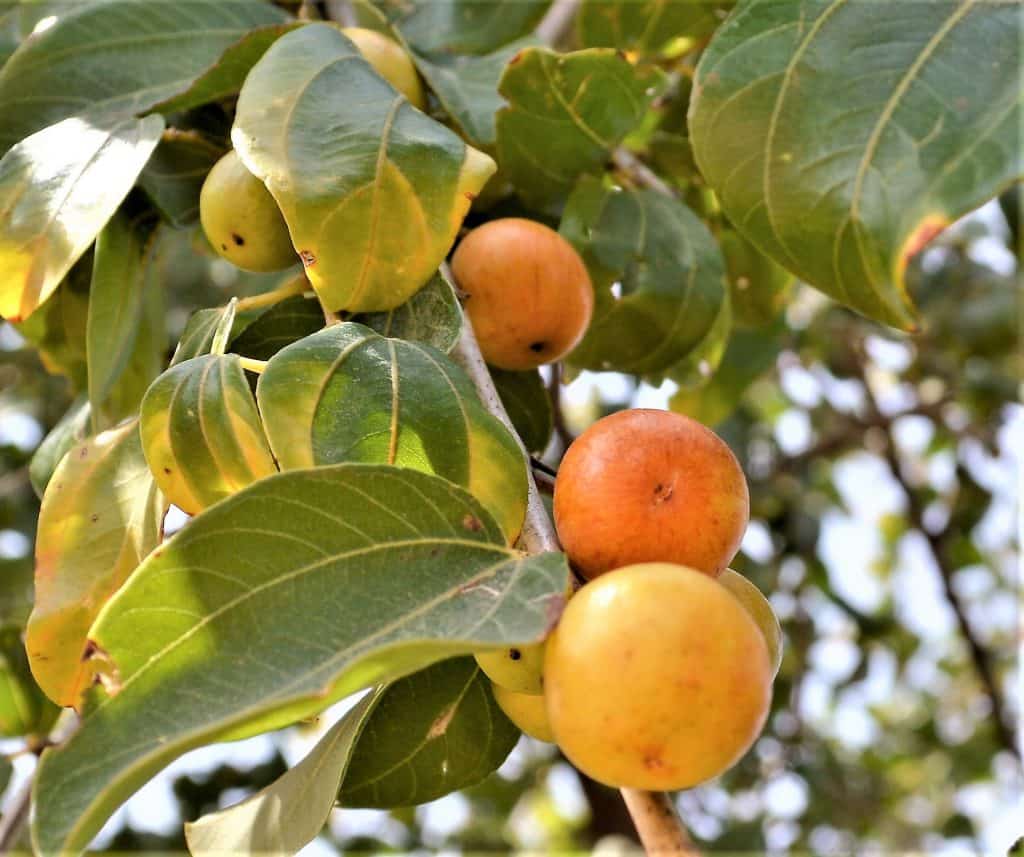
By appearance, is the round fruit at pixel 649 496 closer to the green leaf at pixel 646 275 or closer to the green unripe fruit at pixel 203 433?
the green unripe fruit at pixel 203 433

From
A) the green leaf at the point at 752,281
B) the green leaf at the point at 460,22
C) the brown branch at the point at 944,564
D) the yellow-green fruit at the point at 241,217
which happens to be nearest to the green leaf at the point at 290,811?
the yellow-green fruit at the point at 241,217

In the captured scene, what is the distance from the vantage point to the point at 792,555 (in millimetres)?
2457

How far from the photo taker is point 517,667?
64 cm

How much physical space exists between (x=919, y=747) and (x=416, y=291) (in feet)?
9.76

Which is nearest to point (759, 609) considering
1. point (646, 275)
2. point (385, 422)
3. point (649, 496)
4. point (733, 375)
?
point (649, 496)

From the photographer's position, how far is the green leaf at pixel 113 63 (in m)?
0.95

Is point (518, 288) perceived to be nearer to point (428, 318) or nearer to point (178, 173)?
point (428, 318)

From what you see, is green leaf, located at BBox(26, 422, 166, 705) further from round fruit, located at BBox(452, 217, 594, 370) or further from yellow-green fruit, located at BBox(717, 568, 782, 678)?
yellow-green fruit, located at BBox(717, 568, 782, 678)

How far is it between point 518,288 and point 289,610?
0.38 metres

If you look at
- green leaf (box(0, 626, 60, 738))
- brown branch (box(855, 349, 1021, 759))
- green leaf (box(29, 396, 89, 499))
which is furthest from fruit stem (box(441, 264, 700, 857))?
brown branch (box(855, 349, 1021, 759))

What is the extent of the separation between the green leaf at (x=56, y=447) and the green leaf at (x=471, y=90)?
0.41 metres

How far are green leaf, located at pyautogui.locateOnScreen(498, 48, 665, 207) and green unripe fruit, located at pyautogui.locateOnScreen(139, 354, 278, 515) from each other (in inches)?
17.0

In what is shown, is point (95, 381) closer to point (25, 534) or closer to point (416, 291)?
point (416, 291)

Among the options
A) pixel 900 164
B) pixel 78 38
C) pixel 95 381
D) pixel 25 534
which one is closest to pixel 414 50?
pixel 78 38
